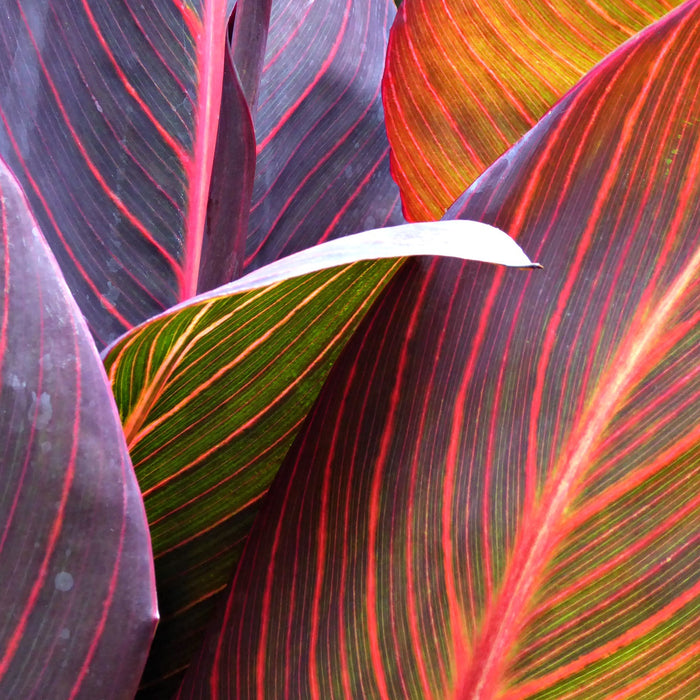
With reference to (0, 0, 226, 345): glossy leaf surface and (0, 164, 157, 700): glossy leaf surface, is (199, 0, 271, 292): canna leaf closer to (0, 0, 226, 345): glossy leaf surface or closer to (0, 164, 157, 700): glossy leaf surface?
(0, 0, 226, 345): glossy leaf surface

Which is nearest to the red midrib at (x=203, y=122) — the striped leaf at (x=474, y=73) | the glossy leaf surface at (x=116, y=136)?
the glossy leaf surface at (x=116, y=136)

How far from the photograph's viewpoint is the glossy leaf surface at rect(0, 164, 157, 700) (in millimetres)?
247

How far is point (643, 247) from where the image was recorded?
32cm

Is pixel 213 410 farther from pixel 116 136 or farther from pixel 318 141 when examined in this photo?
pixel 318 141

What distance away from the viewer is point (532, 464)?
0.33 metres

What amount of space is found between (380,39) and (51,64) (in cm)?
32

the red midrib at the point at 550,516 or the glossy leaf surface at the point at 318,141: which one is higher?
the glossy leaf surface at the point at 318,141

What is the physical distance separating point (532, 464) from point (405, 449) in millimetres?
54

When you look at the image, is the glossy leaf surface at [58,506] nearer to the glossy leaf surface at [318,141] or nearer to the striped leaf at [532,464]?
the striped leaf at [532,464]

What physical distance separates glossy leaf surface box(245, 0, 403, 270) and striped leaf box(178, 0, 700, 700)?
0.97ft

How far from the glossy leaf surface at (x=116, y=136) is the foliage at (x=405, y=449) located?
6.2 inches

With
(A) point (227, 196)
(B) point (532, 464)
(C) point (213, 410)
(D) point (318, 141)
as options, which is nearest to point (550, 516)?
(B) point (532, 464)

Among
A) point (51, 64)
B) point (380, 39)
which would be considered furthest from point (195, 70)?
point (380, 39)

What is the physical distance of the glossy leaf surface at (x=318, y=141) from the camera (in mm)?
628
